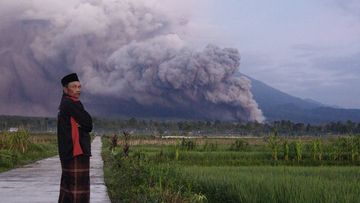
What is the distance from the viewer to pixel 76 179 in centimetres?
640

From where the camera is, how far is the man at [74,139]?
20.4ft

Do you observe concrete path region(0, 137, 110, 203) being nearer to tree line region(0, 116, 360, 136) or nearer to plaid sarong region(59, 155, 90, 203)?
plaid sarong region(59, 155, 90, 203)

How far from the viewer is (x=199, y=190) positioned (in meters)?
10.6

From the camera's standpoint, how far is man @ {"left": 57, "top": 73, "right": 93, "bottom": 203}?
20.4 feet

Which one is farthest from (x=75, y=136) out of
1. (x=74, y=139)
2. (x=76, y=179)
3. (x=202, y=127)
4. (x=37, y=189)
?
(x=202, y=127)

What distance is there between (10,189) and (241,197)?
207 inches

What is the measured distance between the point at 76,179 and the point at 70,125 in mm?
640

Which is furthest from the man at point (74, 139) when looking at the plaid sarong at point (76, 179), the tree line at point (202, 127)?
the tree line at point (202, 127)

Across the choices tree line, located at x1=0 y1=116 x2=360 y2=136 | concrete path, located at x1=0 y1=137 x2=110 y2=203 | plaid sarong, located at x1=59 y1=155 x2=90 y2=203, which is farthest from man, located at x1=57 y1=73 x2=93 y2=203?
tree line, located at x1=0 y1=116 x2=360 y2=136

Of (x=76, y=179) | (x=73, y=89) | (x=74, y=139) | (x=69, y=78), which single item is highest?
(x=69, y=78)

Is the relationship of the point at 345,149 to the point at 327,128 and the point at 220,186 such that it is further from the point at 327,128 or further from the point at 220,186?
the point at 327,128

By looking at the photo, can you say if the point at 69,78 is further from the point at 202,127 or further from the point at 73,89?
the point at 202,127

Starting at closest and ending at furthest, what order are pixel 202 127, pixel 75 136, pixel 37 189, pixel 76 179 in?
pixel 75 136 < pixel 76 179 < pixel 37 189 < pixel 202 127

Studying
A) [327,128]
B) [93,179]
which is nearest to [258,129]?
[327,128]
